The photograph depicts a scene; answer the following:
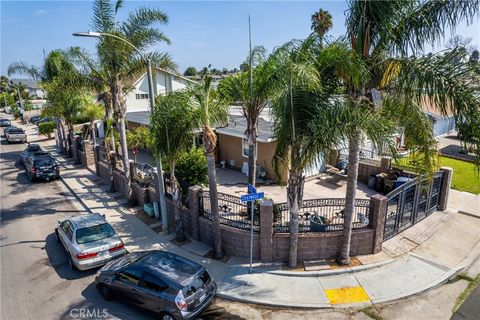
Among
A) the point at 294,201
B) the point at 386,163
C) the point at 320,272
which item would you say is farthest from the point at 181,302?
the point at 386,163

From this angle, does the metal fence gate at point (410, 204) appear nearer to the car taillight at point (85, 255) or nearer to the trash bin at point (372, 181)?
the trash bin at point (372, 181)

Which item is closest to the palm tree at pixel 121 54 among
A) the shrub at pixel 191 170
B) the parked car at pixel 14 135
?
the shrub at pixel 191 170

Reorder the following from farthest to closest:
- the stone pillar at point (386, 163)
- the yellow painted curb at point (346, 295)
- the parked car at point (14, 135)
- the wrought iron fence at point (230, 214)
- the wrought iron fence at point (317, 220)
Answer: the parked car at point (14, 135) → the stone pillar at point (386, 163) → the wrought iron fence at point (230, 214) → the wrought iron fence at point (317, 220) → the yellow painted curb at point (346, 295)

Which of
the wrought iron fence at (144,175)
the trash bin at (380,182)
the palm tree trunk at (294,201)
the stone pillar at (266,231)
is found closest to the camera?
the palm tree trunk at (294,201)

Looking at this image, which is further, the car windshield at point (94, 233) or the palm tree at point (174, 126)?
the palm tree at point (174, 126)

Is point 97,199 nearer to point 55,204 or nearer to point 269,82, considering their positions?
point 55,204

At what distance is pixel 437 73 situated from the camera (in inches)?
287

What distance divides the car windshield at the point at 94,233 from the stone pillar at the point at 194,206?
9.36ft

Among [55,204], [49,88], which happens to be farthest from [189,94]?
[49,88]

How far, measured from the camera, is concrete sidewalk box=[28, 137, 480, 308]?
850 cm

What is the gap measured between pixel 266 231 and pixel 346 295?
9.47 feet

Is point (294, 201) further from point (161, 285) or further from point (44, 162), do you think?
point (44, 162)

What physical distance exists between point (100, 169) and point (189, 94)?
12.2 metres

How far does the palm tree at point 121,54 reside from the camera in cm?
1345
